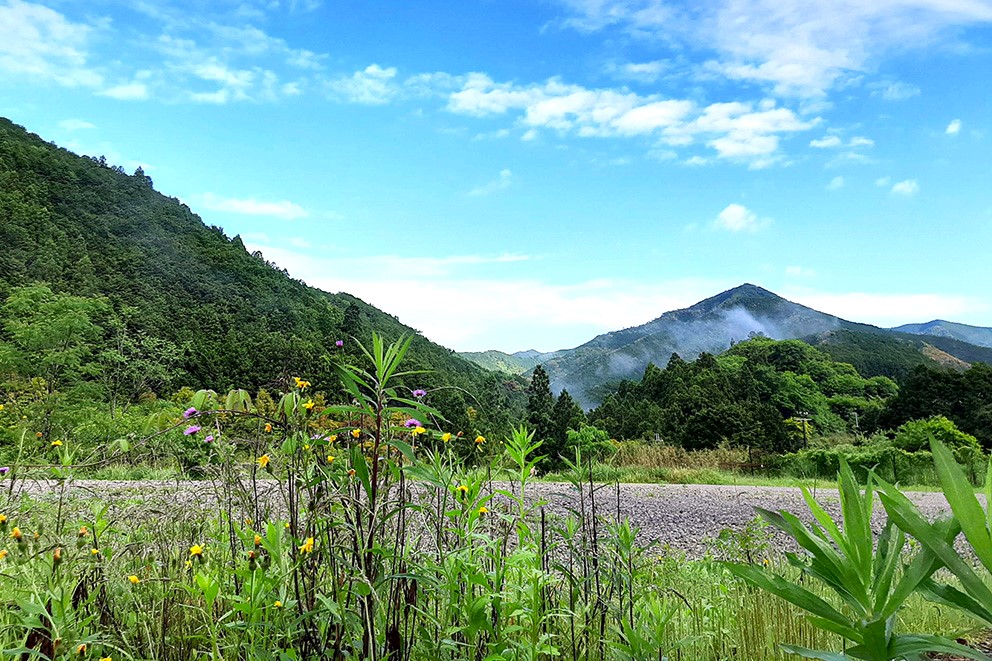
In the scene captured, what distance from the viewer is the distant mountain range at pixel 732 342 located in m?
49.9

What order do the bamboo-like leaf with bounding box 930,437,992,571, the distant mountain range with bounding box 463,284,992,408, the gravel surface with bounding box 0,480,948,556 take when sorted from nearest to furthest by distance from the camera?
the bamboo-like leaf with bounding box 930,437,992,571 → the gravel surface with bounding box 0,480,948,556 → the distant mountain range with bounding box 463,284,992,408

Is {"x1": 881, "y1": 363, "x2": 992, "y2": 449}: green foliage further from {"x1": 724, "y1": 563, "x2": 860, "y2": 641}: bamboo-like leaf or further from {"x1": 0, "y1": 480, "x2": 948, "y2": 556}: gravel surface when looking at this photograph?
{"x1": 724, "y1": 563, "x2": 860, "y2": 641}: bamboo-like leaf

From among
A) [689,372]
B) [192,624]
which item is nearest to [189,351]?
[689,372]

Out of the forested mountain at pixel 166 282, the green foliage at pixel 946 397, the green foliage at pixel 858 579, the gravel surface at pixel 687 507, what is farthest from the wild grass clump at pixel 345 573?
the green foliage at pixel 946 397

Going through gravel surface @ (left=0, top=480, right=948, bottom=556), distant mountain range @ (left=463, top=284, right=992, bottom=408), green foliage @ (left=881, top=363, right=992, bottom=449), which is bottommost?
gravel surface @ (left=0, top=480, right=948, bottom=556)

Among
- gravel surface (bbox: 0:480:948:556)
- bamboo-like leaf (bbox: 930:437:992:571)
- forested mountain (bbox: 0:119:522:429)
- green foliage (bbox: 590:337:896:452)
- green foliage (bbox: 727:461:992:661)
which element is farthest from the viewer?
forested mountain (bbox: 0:119:522:429)

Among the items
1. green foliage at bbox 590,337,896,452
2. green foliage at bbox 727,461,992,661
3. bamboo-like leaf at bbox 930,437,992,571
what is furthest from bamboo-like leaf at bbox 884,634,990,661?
green foliage at bbox 590,337,896,452

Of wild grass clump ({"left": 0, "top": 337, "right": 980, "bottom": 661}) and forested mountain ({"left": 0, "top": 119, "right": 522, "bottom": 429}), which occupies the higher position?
forested mountain ({"left": 0, "top": 119, "right": 522, "bottom": 429})

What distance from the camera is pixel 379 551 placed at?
126 centimetres

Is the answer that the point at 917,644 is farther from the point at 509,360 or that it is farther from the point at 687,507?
the point at 509,360

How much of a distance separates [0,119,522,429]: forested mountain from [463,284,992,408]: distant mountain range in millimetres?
19619

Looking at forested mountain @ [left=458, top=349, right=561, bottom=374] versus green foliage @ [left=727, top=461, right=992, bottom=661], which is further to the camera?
forested mountain @ [left=458, top=349, right=561, bottom=374]

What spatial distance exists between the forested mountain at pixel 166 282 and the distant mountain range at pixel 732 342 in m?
19.6

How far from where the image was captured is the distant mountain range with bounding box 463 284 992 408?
49.9 m
